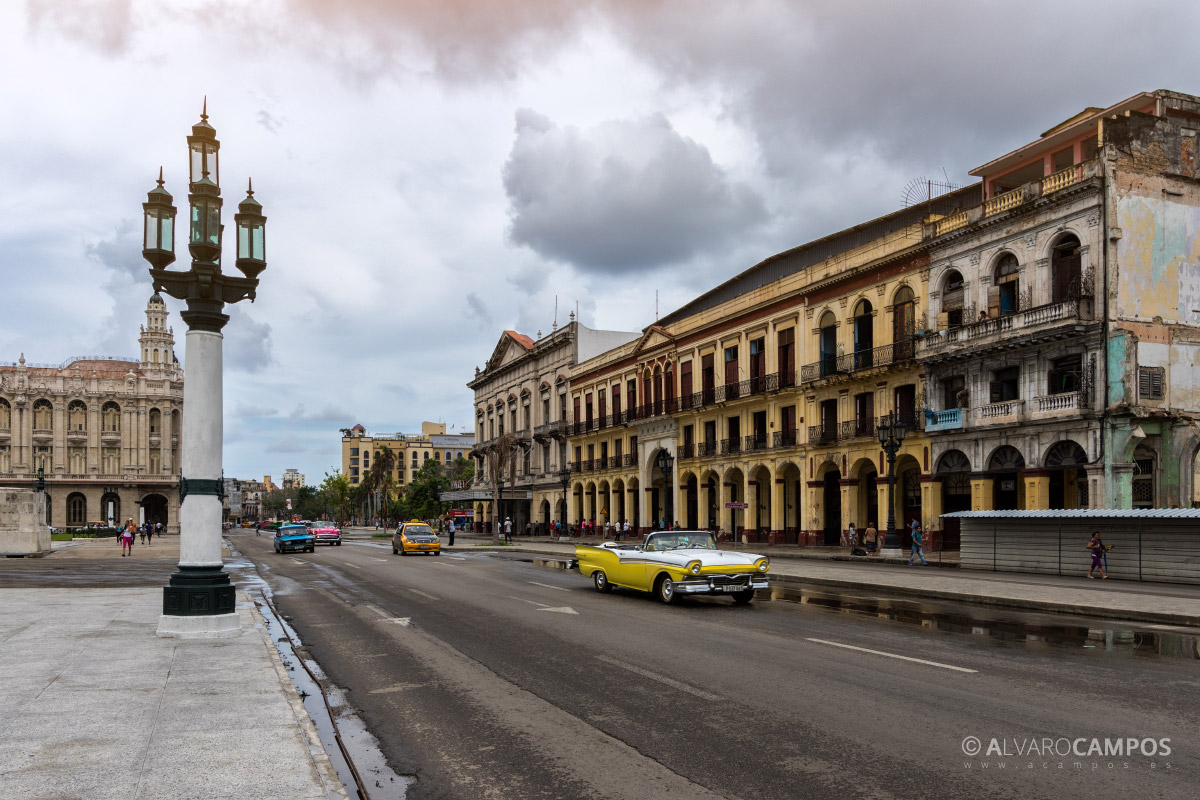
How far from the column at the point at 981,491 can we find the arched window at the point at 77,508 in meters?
88.1

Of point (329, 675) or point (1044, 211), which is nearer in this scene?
point (329, 675)

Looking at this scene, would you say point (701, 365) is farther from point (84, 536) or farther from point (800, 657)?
point (84, 536)

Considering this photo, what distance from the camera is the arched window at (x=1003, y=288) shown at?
104 feet

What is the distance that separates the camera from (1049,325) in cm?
2897

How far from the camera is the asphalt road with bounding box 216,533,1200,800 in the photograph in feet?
19.0

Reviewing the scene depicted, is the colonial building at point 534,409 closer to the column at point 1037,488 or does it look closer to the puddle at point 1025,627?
the column at point 1037,488

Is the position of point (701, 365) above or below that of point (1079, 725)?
above

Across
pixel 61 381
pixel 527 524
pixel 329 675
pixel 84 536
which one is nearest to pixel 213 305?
pixel 329 675

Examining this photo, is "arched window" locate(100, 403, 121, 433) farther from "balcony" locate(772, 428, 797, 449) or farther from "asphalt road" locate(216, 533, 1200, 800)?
"asphalt road" locate(216, 533, 1200, 800)

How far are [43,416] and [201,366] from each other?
3674 inches

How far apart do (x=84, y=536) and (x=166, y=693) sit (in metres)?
71.0

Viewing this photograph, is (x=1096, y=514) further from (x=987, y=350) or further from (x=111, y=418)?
(x=111, y=418)

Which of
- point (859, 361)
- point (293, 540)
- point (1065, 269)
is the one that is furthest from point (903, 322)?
point (293, 540)

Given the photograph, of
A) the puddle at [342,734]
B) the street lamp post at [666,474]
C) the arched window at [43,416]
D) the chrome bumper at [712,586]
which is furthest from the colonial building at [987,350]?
the arched window at [43,416]
